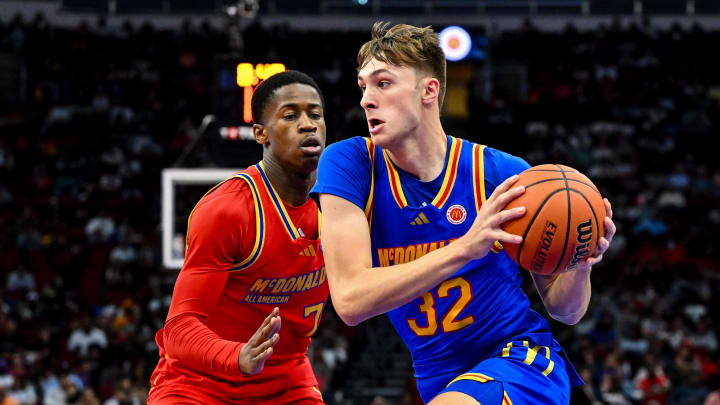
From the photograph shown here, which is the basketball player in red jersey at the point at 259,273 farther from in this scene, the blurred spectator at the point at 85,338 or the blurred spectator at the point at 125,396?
the blurred spectator at the point at 85,338

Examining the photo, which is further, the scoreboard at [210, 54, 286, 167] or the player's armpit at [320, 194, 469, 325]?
the scoreboard at [210, 54, 286, 167]

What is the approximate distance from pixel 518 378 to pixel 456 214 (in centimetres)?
62

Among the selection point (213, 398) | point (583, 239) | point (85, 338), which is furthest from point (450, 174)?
point (85, 338)

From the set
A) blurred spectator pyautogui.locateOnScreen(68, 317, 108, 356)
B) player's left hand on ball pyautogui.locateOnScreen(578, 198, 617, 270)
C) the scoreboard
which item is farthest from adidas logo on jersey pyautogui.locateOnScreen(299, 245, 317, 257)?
blurred spectator pyautogui.locateOnScreen(68, 317, 108, 356)

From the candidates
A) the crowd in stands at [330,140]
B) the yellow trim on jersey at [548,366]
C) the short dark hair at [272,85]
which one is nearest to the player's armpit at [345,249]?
the yellow trim on jersey at [548,366]

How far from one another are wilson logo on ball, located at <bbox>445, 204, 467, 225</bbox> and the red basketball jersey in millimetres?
846

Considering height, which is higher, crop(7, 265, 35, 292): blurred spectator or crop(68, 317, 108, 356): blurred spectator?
crop(7, 265, 35, 292): blurred spectator

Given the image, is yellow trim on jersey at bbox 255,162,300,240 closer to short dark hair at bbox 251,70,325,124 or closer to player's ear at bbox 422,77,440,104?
short dark hair at bbox 251,70,325,124

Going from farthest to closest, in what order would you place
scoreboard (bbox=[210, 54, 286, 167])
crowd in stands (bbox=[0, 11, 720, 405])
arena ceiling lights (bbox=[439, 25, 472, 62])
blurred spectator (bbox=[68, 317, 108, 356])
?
1. arena ceiling lights (bbox=[439, 25, 472, 62])
2. blurred spectator (bbox=[68, 317, 108, 356])
3. crowd in stands (bbox=[0, 11, 720, 405])
4. scoreboard (bbox=[210, 54, 286, 167])

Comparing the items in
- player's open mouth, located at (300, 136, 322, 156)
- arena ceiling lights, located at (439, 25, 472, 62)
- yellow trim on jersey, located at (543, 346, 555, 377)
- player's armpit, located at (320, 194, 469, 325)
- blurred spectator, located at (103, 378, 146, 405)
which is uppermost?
arena ceiling lights, located at (439, 25, 472, 62)

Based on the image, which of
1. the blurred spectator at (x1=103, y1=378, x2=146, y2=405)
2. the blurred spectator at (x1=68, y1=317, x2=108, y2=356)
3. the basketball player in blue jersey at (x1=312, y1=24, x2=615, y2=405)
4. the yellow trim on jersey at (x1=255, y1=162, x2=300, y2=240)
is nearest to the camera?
the basketball player in blue jersey at (x1=312, y1=24, x2=615, y2=405)

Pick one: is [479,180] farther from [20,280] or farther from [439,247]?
[20,280]

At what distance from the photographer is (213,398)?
3.70m

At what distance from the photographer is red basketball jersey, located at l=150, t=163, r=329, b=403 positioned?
3707 mm
